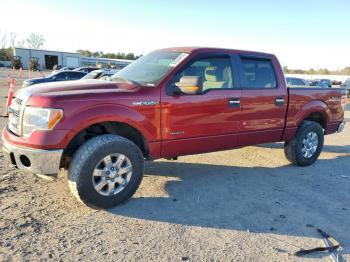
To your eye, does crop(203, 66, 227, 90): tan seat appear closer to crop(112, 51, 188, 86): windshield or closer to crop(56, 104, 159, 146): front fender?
crop(112, 51, 188, 86): windshield

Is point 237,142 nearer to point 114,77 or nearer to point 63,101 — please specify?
point 114,77

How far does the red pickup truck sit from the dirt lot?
1.39ft

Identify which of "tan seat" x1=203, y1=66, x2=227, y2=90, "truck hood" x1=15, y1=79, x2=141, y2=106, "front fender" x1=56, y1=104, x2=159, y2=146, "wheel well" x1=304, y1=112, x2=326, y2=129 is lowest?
"wheel well" x1=304, y1=112, x2=326, y2=129

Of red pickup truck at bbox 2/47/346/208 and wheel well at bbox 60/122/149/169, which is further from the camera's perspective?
wheel well at bbox 60/122/149/169

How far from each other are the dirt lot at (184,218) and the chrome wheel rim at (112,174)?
0.25 m

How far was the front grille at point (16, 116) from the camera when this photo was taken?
12.2 ft

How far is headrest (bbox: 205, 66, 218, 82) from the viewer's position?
4762 mm

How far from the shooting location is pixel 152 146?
426 centimetres

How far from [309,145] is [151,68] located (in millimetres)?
3422

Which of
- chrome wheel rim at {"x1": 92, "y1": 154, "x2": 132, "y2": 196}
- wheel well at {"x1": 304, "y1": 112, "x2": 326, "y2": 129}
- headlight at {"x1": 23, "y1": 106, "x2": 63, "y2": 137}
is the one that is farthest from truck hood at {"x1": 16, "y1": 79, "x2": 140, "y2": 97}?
wheel well at {"x1": 304, "y1": 112, "x2": 326, "y2": 129}

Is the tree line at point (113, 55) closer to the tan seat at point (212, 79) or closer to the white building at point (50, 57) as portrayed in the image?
the white building at point (50, 57)

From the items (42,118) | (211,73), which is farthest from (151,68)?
(42,118)

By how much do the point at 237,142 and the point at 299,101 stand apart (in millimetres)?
1579

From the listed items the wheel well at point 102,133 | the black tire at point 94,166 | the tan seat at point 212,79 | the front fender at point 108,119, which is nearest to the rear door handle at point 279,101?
the tan seat at point 212,79
